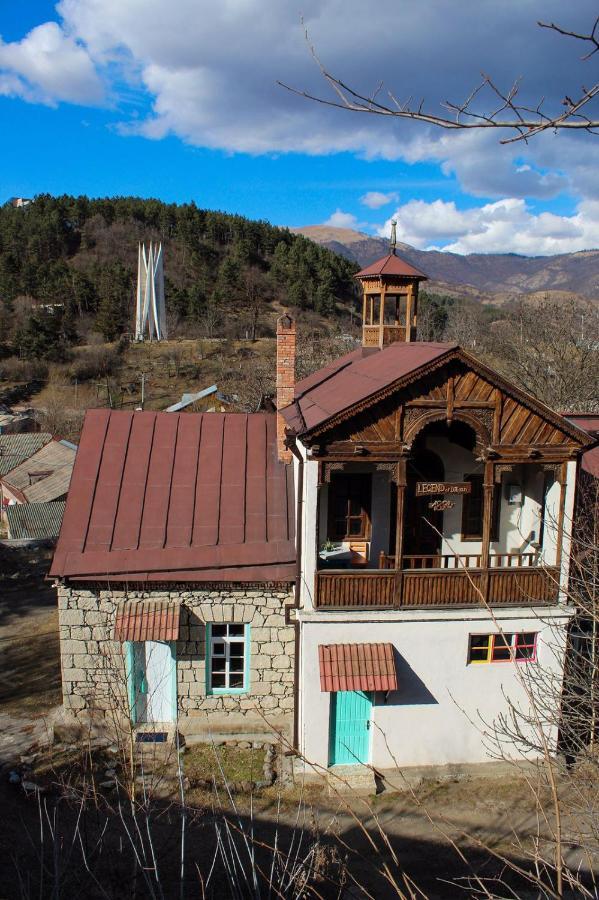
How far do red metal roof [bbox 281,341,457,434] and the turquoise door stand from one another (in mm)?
4591

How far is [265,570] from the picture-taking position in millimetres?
11938

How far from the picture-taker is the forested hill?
66.4 m

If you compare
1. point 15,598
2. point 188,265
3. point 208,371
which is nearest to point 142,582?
point 15,598

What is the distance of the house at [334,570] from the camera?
11039 mm

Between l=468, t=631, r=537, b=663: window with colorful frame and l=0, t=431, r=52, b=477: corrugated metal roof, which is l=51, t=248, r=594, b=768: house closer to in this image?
l=468, t=631, r=537, b=663: window with colorful frame

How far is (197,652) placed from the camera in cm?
1202

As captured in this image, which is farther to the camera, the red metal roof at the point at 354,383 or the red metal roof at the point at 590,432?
the red metal roof at the point at 590,432

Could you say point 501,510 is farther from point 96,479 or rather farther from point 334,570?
point 96,479

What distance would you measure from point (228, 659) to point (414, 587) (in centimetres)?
367

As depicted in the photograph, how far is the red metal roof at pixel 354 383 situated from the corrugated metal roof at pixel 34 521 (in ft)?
51.0

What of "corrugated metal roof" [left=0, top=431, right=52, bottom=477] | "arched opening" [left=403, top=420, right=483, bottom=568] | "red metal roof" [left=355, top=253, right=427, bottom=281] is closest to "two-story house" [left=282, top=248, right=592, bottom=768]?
"arched opening" [left=403, top=420, right=483, bottom=568]

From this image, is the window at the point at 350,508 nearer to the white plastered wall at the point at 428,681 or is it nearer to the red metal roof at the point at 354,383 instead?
the red metal roof at the point at 354,383

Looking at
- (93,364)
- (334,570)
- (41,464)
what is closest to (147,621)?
(334,570)

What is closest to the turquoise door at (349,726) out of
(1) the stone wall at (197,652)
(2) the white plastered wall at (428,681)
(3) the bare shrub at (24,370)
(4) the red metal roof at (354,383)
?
(2) the white plastered wall at (428,681)
